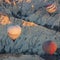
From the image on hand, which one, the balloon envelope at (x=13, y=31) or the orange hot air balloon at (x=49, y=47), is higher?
the balloon envelope at (x=13, y=31)

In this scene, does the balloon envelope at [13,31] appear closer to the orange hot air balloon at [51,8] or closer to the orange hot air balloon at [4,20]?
the orange hot air balloon at [4,20]

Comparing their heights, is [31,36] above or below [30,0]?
below

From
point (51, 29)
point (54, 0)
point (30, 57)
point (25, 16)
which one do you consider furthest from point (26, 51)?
point (54, 0)

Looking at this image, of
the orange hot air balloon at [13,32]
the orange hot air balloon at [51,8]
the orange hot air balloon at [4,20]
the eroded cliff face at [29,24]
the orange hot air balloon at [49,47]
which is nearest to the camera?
the orange hot air balloon at [49,47]

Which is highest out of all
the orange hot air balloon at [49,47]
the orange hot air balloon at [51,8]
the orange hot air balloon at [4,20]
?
the orange hot air balloon at [51,8]

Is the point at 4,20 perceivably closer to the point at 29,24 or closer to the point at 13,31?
the point at 29,24

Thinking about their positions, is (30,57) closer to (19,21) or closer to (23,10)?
(19,21)

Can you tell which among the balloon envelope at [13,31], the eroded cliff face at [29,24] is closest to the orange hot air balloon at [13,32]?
the balloon envelope at [13,31]

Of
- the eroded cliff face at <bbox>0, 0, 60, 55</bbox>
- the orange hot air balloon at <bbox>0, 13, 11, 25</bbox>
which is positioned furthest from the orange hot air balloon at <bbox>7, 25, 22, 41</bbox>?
the orange hot air balloon at <bbox>0, 13, 11, 25</bbox>

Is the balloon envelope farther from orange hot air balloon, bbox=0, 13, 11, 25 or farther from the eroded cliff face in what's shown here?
orange hot air balloon, bbox=0, 13, 11, 25

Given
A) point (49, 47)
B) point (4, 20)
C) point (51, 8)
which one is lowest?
point (49, 47)

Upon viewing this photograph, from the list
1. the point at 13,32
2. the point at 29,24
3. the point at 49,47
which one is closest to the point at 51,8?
the point at 29,24
